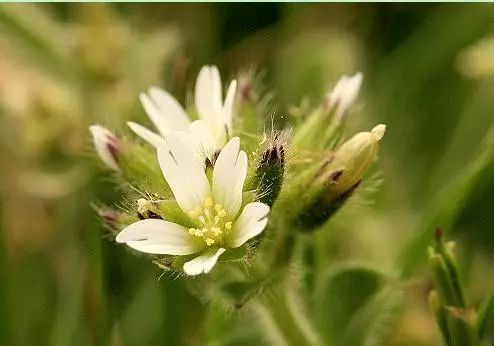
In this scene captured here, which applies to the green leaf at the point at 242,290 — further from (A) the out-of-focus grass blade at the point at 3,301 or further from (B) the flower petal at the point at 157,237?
(A) the out-of-focus grass blade at the point at 3,301

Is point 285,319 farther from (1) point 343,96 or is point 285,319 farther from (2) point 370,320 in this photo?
(1) point 343,96

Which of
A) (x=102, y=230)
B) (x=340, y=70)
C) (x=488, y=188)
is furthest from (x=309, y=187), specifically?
(x=340, y=70)

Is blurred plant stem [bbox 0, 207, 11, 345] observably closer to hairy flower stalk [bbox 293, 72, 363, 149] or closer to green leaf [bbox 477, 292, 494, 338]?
hairy flower stalk [bbox 293, 72, 363, 149]

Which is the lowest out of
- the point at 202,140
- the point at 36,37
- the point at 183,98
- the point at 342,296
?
the point at 342,296

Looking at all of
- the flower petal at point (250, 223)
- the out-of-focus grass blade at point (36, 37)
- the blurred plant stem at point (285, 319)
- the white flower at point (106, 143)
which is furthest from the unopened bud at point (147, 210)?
the out-of-focus grass blade at point (36, 37)

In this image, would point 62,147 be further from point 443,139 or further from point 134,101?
point 443,139

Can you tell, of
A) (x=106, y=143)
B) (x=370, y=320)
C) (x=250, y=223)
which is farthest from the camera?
(x=370, y=320)

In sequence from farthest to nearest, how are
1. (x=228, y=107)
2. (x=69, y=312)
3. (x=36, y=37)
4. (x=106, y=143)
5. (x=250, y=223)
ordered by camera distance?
(x=36, y=37), (x=69, y=312), (x=106, y=143), (x=228, y=107), (x=250, y=223)

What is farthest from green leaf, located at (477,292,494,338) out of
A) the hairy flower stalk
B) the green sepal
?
the hairy flower stalk

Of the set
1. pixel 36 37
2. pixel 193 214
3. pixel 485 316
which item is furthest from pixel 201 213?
pixel 36 37
